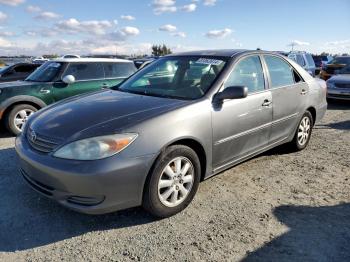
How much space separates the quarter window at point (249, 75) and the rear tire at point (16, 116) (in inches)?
177

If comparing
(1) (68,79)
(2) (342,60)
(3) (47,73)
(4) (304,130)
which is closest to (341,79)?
(2) (342,60)

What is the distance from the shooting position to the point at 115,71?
8.06 meters

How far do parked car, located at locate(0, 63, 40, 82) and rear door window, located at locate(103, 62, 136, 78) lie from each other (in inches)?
165

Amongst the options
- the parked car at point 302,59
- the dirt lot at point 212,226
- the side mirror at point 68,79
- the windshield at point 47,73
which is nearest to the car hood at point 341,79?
the parked car at point 302,59

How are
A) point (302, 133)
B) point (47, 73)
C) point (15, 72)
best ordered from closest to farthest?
point (302, 133) → point (47, 73) → point (15, 72)

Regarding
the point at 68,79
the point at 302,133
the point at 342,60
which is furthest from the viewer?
the point at 342,60

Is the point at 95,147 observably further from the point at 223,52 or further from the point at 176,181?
the point at 223,52

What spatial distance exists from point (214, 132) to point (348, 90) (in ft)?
28.0

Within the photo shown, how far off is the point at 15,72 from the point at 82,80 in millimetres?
5295

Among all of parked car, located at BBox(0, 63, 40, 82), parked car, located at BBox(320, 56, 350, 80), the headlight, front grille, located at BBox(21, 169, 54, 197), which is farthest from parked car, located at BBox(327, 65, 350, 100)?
front grille, located at BBox(21, 169, 54, 197)

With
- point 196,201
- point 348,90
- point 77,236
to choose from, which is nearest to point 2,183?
point 77,236

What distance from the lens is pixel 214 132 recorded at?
3754 millimetres

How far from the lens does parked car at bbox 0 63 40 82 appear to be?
35.6 feet

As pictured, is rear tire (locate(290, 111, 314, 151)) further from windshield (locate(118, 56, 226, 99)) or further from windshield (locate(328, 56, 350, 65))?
windshield (locate(328, 56, 350, 65))
